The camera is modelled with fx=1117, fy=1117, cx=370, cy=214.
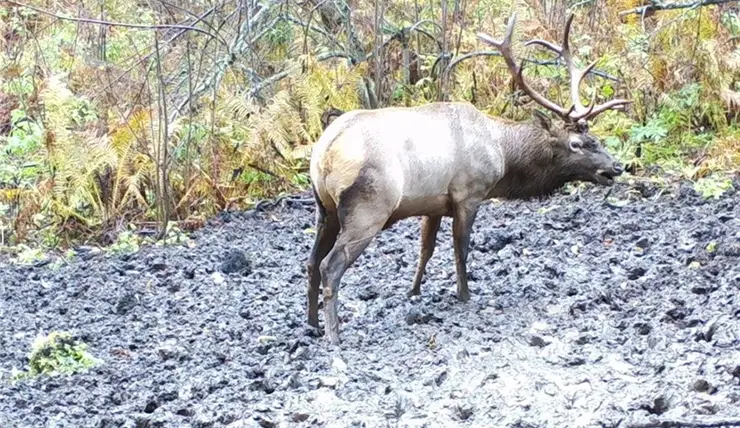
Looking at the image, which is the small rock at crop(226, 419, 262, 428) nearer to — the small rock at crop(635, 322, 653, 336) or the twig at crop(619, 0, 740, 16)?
the small rock at crop(635, 322, 653, 336)

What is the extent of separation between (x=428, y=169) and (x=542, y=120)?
5.17 ft

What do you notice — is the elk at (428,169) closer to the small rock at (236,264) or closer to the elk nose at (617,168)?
the elk nose at (617,168)

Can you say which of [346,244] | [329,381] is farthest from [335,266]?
[329,381]

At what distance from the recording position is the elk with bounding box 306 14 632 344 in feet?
24.3

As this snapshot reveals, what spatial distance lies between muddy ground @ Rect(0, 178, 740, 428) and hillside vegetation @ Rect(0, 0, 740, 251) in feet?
3.36

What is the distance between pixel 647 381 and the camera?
604cm

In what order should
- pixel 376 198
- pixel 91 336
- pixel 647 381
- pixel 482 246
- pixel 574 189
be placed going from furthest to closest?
pixel 574 189 < pixel 482 246 < pixel 91 336 < pixel 376 198 < pixel 647 381

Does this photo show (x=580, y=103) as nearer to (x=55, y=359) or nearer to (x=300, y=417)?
(x=300, y=417)

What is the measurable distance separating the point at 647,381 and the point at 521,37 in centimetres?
775

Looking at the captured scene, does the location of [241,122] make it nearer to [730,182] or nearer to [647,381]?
[730,182]

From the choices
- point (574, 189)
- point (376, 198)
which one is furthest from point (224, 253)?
point (574, 189)

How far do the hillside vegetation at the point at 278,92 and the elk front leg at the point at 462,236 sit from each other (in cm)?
329

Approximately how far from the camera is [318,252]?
7887mm

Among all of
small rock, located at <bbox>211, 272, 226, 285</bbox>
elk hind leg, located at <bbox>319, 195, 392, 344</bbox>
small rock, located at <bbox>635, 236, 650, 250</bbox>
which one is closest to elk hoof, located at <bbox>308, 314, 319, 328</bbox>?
elk hind leg, located at <bbox>319, 195, 392, 344</bbox>
